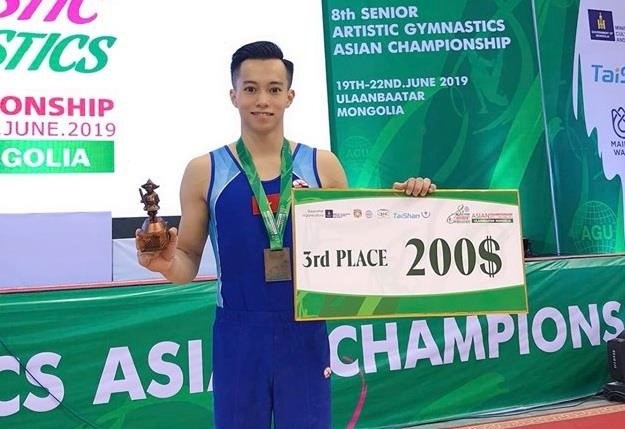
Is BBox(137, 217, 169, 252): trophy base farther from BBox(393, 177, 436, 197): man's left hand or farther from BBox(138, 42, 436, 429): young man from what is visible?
BBox(393, 177, 436, 197): man's left hand

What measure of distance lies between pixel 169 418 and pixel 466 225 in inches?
84.8

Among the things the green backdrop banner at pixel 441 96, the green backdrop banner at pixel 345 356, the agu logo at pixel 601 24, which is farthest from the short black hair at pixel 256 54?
the agu logo at pixel 601 24

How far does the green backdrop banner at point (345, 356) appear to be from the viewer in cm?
317

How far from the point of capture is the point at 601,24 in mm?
5492

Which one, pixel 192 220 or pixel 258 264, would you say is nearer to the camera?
pixel 258 264

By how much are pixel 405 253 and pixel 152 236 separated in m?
0.69

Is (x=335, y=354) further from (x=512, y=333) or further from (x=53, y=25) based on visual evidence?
(x=53, y=25)

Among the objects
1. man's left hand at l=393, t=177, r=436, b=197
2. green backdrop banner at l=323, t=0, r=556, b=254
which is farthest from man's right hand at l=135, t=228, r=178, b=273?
green backdrop banner at l=323, t=0, r=556, b=254

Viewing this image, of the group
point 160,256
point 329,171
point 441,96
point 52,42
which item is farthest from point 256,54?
point 441,96

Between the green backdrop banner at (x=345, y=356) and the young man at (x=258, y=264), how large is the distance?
65.6 inches

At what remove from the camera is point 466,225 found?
72.7 inches

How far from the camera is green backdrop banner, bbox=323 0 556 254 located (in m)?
4.88

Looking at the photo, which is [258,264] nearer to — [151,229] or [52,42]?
[151,229]

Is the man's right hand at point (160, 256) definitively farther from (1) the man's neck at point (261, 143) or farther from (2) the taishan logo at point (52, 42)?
(2) the taishan logo at point (52, 42)
